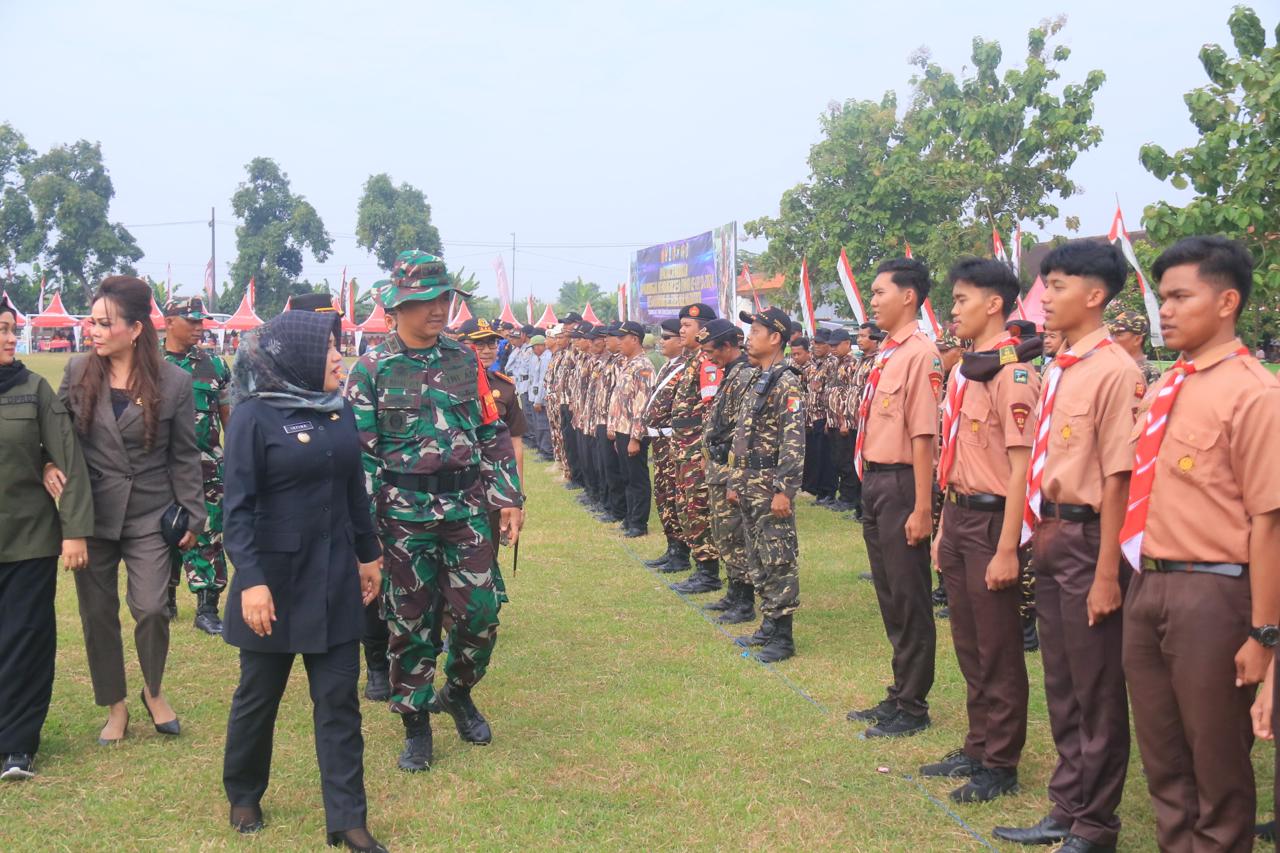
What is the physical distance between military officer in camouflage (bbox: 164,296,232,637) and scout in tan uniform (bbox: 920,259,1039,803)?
4836mm

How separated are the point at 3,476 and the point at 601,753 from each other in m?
2.97

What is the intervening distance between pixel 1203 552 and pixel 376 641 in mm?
4279

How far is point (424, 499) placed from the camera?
15.6 feet

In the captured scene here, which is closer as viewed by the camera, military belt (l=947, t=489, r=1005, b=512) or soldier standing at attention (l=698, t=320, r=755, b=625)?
military belt (l=947, t=489, r=1005, b=512)

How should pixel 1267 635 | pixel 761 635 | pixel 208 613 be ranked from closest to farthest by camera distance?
pixel 1267 635, pixel 761 635, pixel 208 613

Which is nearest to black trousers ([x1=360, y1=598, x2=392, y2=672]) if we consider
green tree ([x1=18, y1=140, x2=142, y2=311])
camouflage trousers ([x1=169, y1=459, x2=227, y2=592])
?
camouflage trousers ([x1=169, y1=459, x2=227, y2=592])

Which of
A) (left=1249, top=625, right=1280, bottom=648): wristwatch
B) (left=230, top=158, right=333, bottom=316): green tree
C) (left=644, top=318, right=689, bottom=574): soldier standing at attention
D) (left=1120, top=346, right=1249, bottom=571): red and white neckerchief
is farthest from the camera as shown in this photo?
(left=230, top=158, right=333, bottom=316): green tree

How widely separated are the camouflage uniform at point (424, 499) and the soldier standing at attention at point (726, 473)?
285 cm

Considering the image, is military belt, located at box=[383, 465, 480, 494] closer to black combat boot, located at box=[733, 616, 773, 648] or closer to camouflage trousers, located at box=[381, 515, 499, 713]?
camouflage trousers, located at box=[381, 515, 499, 713]

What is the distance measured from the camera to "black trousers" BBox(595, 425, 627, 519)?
478 inches

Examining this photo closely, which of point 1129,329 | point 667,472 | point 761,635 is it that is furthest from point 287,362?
point 667,472

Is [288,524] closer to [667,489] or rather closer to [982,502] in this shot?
[982,502]

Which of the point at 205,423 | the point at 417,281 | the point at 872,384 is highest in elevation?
the point at 417,281

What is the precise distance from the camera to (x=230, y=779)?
4.10 metres
